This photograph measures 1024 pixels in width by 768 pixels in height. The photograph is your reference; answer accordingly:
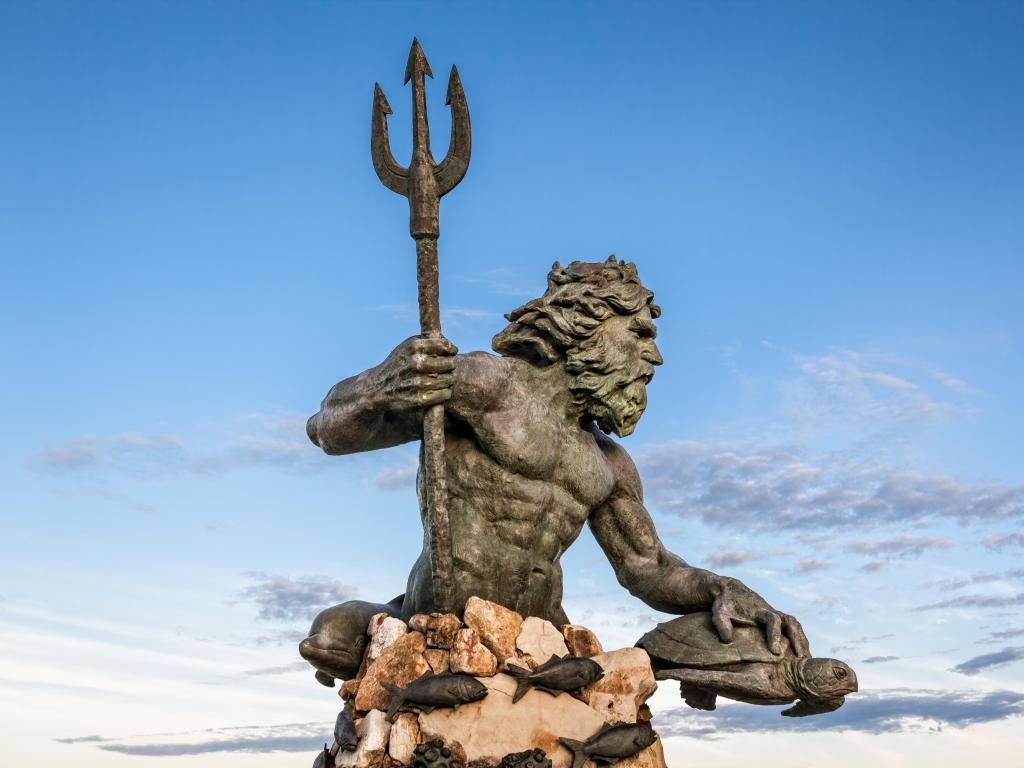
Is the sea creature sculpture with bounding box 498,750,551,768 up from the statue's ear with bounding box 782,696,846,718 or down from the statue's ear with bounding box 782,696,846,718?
down

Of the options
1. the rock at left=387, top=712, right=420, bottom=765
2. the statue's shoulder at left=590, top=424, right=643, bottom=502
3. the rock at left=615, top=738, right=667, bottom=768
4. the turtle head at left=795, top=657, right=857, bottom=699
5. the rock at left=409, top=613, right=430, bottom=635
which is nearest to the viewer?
the rock at left=387, top=712, right=420, bottom=765

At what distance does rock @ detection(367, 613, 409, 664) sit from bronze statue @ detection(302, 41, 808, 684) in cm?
21

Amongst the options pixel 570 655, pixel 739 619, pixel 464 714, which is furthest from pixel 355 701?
pixel 739 619

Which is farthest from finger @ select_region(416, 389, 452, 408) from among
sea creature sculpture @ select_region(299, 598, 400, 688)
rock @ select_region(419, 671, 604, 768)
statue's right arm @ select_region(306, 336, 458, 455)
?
rock @ select_region(419, 671, 604, 768)

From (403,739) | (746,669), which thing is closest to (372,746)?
(403,739)

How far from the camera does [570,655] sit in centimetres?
790

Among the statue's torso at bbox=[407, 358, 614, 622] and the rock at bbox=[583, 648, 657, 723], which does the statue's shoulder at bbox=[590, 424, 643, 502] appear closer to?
the statue's torso at bbox=[407, 358, 614, 622]

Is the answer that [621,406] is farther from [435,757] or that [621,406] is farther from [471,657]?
[435,757]

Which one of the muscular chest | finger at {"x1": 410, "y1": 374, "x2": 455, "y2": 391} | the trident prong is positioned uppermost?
the trident prong

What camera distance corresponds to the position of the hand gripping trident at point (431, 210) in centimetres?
768

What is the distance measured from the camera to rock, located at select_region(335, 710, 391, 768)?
24.6ft

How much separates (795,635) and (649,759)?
3.96 feet

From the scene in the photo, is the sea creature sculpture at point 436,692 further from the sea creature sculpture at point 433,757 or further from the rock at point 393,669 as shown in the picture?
the sea creature sculpture at point 433,757

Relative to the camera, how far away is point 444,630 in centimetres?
765
